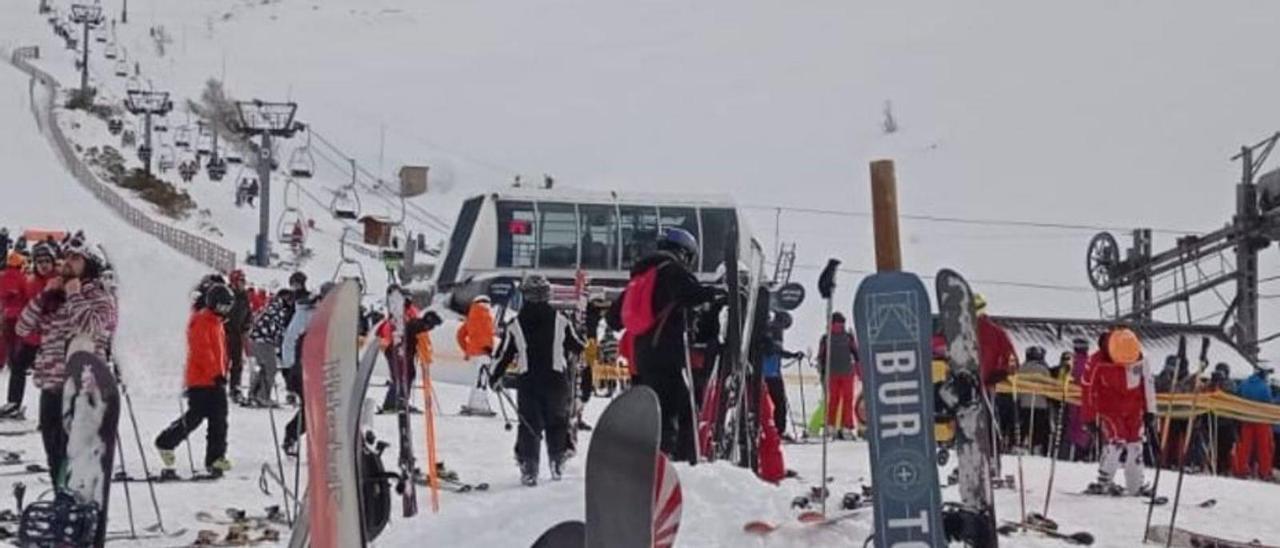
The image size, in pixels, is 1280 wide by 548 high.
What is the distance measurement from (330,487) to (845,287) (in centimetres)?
3734

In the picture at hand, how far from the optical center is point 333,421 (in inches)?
173

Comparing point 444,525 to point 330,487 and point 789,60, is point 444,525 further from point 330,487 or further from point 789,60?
point 789,60

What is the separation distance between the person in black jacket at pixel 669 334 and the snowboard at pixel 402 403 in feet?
4.07

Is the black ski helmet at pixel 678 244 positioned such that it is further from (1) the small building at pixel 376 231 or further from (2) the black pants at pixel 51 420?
(1) the small building at pixel 376 231

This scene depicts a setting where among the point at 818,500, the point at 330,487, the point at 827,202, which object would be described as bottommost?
the point at 818,500

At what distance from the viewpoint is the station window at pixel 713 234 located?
30.3 m

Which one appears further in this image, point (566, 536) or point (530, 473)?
point (530, 473)

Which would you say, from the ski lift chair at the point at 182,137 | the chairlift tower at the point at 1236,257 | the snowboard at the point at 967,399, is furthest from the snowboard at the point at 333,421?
the ski lift chair at the point at 182,137

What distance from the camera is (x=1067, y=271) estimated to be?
143 feet

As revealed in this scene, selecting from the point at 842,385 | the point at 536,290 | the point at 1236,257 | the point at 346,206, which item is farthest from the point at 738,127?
the point at 536,290

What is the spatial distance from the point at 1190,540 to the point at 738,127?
195 feet

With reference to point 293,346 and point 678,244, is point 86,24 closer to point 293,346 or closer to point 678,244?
point 293,346

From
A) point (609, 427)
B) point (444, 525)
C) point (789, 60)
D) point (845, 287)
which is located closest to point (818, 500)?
point (444, 525)

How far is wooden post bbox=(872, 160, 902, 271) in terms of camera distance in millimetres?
4922
